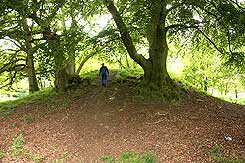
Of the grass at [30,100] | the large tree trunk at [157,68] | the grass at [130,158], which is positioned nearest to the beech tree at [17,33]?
the grass at [30,100]

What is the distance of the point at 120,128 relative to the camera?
1491cm

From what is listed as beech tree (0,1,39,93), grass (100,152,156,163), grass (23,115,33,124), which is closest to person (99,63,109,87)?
beech tree (0,1,39,93)

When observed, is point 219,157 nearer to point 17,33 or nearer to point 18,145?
point 18,145

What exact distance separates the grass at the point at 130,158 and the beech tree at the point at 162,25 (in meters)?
5.21

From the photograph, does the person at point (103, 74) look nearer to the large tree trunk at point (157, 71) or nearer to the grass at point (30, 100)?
the grass at point (30, 100)

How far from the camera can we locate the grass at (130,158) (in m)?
12.1

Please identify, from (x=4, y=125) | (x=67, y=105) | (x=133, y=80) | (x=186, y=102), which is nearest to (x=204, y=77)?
(x=133, y=80)

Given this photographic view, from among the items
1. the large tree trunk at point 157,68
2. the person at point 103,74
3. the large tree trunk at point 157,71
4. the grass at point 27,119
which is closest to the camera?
the grass at point 27,119

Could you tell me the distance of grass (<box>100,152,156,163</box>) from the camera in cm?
1213

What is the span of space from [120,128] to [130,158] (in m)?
2.60

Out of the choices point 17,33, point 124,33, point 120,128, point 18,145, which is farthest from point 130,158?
point 17,33

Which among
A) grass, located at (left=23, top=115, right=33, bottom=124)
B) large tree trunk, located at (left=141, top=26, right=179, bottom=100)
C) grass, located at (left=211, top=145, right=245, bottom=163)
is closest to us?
grass, located at (left=211, top=145, right=245, bottom=163)

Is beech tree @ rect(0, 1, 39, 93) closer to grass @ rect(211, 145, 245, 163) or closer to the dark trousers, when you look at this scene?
the dark trousers

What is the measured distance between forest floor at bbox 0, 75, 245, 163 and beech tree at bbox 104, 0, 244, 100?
1329 millimetres
